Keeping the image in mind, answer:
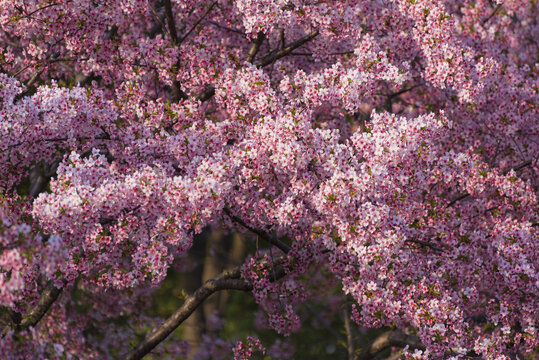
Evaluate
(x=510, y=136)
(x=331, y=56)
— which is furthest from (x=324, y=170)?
(x=510, y=136)

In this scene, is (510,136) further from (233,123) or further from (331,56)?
(233,123)

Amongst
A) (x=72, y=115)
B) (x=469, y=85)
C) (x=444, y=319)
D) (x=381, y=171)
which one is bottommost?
(x=444, y=319)

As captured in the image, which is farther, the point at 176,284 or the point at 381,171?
the point at 176,284

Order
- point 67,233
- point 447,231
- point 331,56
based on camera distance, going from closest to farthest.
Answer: point 67,233
point 447,231
point 331,56

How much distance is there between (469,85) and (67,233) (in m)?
6.19

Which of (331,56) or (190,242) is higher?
(331,56)

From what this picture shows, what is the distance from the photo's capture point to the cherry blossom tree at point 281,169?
8133 mm

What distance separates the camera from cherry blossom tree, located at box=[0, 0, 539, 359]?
8.13 m

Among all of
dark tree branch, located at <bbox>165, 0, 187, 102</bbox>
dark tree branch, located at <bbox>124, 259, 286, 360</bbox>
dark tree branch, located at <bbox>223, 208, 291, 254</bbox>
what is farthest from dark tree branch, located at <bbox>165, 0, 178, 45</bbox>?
dark tree branch, located at <bbox>124, 259, 286, 360</bbox>

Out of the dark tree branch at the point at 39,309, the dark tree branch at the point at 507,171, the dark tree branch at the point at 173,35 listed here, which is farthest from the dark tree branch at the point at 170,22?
the dark tree branch at the point at 507,171

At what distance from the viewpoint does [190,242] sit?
9195 mm

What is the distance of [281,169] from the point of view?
8.55 m

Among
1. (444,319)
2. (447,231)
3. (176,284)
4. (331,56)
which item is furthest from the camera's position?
(176,284)

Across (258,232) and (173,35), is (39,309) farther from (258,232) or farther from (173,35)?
(173,35)
